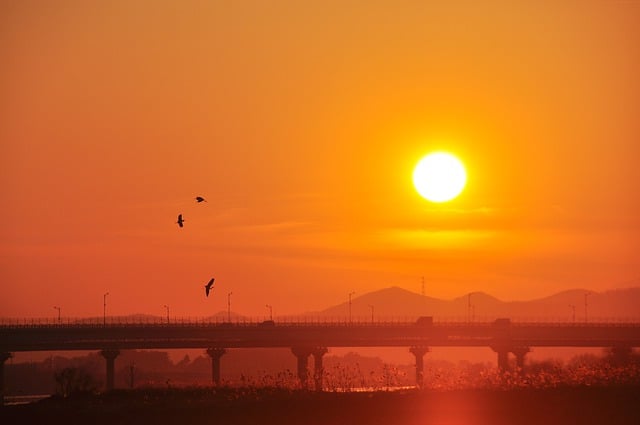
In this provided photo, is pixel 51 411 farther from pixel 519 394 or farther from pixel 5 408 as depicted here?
pixel 519 394

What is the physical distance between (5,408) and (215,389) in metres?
15.1

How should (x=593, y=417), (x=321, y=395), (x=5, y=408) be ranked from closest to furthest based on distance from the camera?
1. (x=593, y=417)
2. (x=321, y=395)
3. (x=5, y=408)

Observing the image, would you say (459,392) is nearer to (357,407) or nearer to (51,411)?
(357,407)

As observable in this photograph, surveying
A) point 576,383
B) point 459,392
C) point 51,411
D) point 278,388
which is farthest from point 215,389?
point 576,383

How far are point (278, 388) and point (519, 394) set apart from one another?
56.3 ft

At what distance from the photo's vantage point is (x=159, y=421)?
232ft

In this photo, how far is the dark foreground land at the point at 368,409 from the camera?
66.6 m

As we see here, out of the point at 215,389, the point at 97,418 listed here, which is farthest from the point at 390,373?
the point at 97,418

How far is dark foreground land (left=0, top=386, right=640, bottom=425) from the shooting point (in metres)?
66.6

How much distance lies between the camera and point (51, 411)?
250ft

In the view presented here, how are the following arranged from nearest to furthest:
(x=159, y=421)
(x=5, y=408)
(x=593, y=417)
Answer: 1. (x=593, y=417)
2. (x=159, y=421)
3. (x=5, y=408)

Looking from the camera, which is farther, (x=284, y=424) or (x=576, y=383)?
(x=576, y=383)

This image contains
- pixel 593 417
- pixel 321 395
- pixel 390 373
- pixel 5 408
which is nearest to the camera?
pixel 593 417

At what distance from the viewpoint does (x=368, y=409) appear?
230ft
